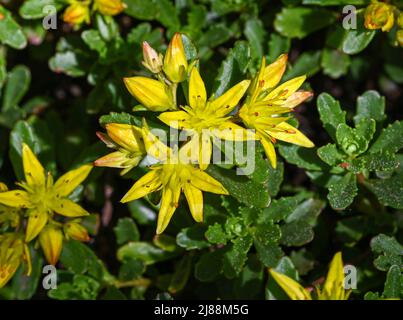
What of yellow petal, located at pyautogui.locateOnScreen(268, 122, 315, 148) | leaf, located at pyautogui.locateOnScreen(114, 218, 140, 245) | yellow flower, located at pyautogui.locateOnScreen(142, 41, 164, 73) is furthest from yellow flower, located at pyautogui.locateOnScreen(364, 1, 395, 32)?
leaf, located at pyautogui.locateOnScreen(114, 218, 140, 245)

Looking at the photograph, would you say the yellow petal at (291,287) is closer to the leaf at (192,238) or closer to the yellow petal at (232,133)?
the leaf at (192,238)

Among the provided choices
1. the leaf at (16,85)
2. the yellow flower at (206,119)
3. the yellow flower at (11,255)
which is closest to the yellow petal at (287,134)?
the yellow flower at (206,119)

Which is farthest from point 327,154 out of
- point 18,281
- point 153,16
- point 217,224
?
point 18,281

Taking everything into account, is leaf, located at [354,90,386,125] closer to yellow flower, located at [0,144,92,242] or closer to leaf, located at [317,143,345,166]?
leaf, located at [317,143,345,166]

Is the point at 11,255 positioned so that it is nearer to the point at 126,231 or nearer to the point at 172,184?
the point at 126,231

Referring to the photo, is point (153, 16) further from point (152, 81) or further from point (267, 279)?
point (267, 279)

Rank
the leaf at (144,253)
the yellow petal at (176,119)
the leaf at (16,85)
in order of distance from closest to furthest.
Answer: the yellow petal at (176,119)
the leaf at (144,253)
the leaf at (16,85)

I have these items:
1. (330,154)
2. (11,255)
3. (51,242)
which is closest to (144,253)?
(51,242)
